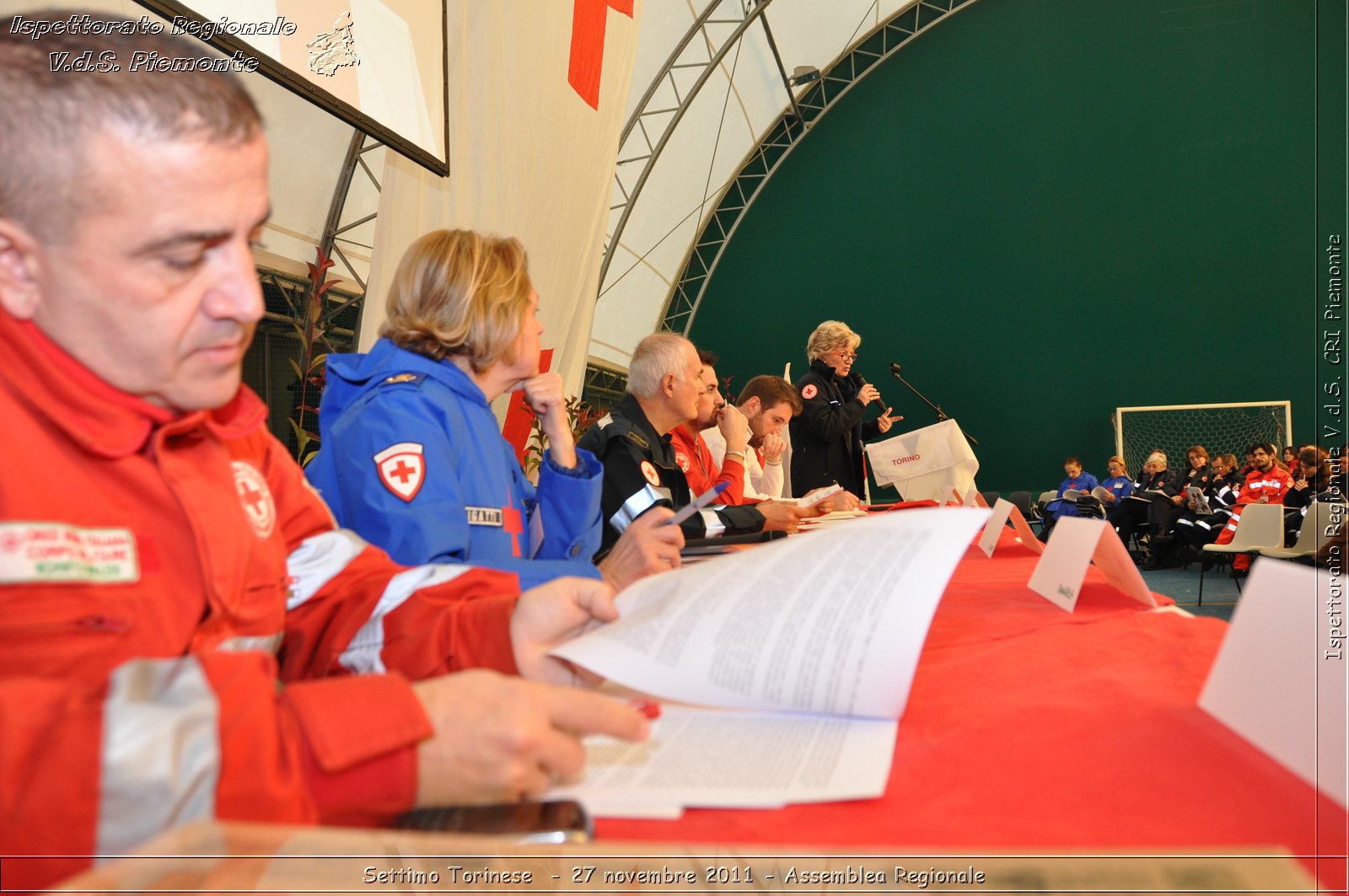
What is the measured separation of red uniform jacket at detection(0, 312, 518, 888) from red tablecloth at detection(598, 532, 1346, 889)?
172 millimetres

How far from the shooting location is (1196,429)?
9.45 metres

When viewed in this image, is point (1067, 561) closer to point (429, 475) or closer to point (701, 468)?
point (429, 475)

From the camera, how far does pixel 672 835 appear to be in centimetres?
47

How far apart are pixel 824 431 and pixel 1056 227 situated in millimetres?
6610

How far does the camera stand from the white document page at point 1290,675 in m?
0.48

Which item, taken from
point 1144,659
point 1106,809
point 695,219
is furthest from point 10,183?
point 695,219

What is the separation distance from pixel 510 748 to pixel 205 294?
0.38m

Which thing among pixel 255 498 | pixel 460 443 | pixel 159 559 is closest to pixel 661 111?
pixel 460 443

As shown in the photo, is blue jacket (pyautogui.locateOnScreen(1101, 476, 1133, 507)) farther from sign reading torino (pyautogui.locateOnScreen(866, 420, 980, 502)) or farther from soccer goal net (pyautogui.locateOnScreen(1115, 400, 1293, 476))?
sign reading torino (pyautogui.locateOnScreen(866, 420, 980, 502))

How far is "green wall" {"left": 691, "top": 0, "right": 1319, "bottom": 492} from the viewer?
916cm

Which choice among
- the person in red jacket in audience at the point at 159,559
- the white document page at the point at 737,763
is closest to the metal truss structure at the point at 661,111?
the person in red jacket in audience at the point at 159,559

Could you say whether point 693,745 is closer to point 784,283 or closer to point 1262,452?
point 1262,452

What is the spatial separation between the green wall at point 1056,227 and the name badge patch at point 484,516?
8979 mm

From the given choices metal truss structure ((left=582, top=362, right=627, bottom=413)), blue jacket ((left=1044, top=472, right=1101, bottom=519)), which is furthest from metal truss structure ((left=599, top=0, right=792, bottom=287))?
blue jacket ((left=1044, top=472, right=1101, bottom=519))
